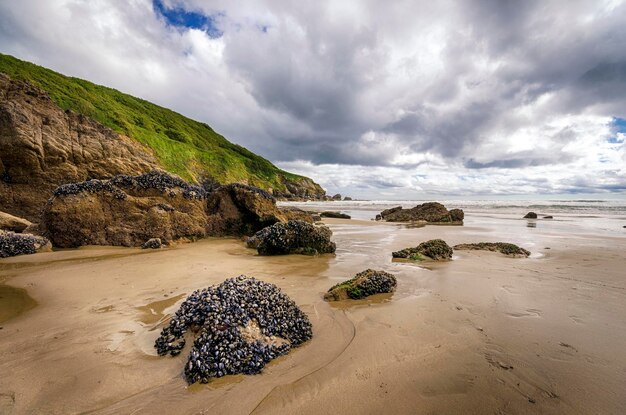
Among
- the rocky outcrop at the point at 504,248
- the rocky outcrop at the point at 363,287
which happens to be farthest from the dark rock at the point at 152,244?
the rocky outcrop at the point at 504,248

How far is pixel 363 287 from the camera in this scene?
16.1ft

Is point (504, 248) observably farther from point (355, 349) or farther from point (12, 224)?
point (12, 224)

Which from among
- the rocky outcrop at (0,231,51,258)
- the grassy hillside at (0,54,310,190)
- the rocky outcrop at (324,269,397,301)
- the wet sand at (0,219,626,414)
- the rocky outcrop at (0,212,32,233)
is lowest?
the wet sand at (0,219,626,414)

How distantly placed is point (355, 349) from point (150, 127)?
76949 millimetres

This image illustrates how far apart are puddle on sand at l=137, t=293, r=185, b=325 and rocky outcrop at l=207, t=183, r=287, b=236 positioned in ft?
24.6

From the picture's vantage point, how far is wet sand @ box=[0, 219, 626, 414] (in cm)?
234

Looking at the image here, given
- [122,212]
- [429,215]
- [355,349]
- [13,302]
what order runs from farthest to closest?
[429,215] → [122,212] → [13,302] → [355,349]

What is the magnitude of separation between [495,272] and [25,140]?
1670cm

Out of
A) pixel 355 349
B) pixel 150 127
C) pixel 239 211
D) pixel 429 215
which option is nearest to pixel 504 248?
pixel 355 349

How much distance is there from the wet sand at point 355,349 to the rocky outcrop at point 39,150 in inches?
294

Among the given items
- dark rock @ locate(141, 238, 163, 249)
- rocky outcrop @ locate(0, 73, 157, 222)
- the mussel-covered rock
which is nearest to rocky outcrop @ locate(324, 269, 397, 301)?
the mussel-covered rock

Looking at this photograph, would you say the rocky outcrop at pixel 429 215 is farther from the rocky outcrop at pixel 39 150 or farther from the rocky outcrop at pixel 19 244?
the rocky outcrop at pixel 19 244

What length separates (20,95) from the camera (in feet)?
41.4

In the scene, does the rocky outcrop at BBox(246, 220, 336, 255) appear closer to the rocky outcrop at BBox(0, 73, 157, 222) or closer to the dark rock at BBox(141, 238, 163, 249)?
the dark rock at BBox(141, 238, 163, 249)
